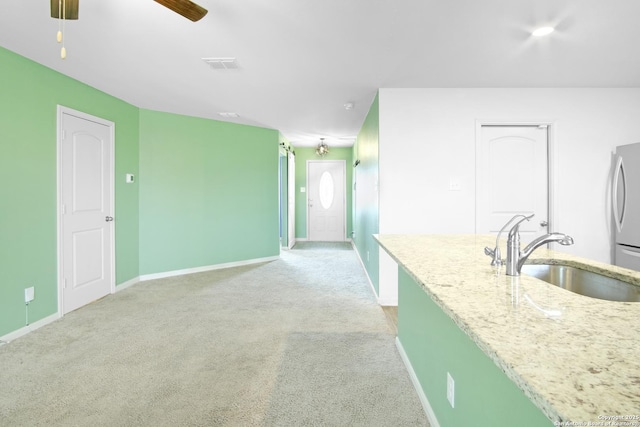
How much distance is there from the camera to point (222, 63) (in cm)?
308

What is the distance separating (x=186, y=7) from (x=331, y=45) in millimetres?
1261

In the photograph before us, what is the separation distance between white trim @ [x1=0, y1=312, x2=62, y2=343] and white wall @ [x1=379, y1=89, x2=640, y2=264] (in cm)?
323

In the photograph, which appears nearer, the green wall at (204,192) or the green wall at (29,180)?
the green wall at (29,180)

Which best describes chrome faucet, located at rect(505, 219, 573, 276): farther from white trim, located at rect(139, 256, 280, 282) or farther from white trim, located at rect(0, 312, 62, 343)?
white trim, located at rect(139, 256, 280, 282)

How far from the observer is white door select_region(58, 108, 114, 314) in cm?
344

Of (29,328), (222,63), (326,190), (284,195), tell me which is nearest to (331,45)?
(222,63)

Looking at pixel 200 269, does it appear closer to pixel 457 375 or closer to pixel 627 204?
pixel 457 375

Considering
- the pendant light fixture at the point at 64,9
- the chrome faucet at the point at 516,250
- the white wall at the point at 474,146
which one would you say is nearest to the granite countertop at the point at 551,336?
the chrome faucet at the point at 516,250

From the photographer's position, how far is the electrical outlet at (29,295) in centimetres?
299

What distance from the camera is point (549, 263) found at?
1.65 meters

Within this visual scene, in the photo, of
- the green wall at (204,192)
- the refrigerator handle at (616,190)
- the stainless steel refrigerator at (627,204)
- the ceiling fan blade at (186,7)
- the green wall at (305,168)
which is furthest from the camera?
the green wall at (305,168)

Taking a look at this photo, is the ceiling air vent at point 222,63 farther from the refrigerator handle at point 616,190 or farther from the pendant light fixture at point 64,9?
the refrigerator handle at point 616,190

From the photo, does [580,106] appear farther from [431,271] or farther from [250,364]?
[250,364]

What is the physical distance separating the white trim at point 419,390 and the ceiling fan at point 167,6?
2.28 meters
